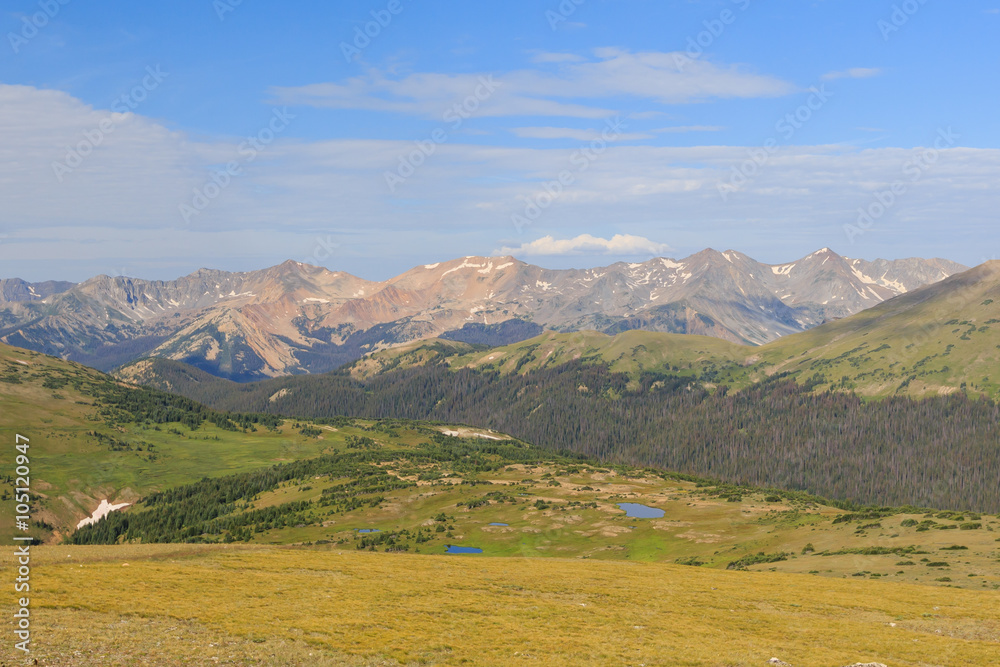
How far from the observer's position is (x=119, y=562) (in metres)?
73.4

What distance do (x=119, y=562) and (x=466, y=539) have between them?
8005 cm

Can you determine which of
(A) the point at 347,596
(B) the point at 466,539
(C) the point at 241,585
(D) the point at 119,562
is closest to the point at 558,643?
(A) the point at 347,596

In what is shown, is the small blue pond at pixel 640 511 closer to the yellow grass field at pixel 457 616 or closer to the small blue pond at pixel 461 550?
the small blue pond at pixel 461 550

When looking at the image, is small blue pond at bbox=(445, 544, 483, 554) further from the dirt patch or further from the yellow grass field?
the yellow grass field

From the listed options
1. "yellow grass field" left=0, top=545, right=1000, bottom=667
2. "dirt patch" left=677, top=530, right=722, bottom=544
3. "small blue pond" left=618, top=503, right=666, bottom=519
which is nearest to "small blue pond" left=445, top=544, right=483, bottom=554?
"dirt patch" left=677, top=530, right=722, bottom=544

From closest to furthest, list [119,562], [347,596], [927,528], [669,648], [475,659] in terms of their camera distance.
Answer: [475,659]
[669,648]
[347,596]
[119,562]
[927,528]

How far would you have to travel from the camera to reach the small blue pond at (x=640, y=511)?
16325 cm

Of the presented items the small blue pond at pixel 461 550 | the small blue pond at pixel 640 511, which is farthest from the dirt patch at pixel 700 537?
the small blue pond at pixel 461 550

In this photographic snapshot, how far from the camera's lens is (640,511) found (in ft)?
566

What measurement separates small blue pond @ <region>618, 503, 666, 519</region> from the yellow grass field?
7778 centimetres

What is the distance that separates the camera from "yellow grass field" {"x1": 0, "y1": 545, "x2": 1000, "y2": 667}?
4788 cm

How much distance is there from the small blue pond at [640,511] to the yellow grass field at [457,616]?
77780mm

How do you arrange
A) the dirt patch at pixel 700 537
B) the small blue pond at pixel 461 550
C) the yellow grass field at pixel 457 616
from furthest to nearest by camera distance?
the dirt patch at pixel 700 537 < the small blue pond at pixel 461 550 < the yellow grass field at pixel 457 616

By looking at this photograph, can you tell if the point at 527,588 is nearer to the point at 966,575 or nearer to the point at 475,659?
the point at 475,659
